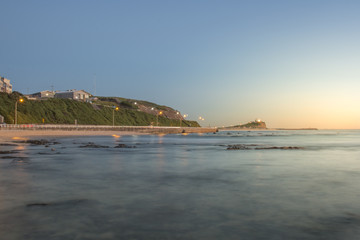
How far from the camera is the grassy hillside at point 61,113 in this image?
368 feet

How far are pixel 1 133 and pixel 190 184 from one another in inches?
2204

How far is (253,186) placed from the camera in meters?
13.9

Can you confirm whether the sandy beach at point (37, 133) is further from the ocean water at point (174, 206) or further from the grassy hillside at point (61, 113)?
the ocean water at point (174, 206)

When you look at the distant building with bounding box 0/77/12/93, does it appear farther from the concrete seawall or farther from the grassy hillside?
the concrete seawall

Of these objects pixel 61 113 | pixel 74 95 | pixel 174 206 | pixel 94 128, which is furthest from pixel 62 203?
pixel 74 95

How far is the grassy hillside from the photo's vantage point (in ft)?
368

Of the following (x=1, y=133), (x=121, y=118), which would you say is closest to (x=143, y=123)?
(x=121, y=118)

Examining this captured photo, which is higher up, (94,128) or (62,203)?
(94,128)

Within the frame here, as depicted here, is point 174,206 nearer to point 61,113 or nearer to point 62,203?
point 62,203

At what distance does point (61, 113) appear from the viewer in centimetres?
13700

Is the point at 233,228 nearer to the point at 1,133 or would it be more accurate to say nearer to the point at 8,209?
the point at 8,209

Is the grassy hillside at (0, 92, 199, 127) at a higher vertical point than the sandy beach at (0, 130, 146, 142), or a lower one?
higher

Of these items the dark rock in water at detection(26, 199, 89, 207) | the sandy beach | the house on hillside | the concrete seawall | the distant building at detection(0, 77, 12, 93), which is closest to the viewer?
the dark rock in water at detection(26, 199, 89, 207)

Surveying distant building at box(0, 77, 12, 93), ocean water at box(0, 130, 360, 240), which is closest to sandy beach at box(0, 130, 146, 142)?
ocean water at box(0, 130, 360, 240)
